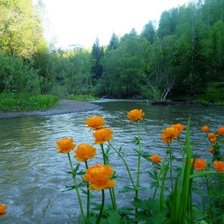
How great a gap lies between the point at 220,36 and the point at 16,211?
132ft

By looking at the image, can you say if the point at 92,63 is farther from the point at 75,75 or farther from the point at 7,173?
the point at 7,173

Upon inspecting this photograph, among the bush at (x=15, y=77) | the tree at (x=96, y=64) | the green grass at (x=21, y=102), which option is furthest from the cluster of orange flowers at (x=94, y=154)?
the tree at (x=96, y=64)

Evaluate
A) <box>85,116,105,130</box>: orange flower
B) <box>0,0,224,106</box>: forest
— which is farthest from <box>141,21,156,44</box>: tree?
<box>85,116,105,130</box>: orange flower

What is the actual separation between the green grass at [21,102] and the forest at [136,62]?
945 millimetres

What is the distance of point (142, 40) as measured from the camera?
5753cm

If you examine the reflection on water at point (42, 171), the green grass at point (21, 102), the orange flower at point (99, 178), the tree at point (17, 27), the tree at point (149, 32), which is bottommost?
the reflection on water at point (42, 171)

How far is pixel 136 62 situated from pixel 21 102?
31.8m

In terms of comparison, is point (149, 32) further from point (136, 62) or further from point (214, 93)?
point (214, 93)

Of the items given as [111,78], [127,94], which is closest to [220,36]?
[127,94]

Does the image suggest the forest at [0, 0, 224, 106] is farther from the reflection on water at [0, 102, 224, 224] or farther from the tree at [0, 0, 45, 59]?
the reflection on water at [0, 102, 224, 224]

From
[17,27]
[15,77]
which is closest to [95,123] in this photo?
[15,77]

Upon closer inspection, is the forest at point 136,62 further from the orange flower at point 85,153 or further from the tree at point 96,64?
the orange flower at point 85,153

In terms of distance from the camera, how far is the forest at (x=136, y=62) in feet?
94.6

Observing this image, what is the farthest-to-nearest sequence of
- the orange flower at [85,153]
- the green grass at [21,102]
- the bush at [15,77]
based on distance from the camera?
the bush at [15,77], the green grass at [21,102], the orange flower at [85,153]
